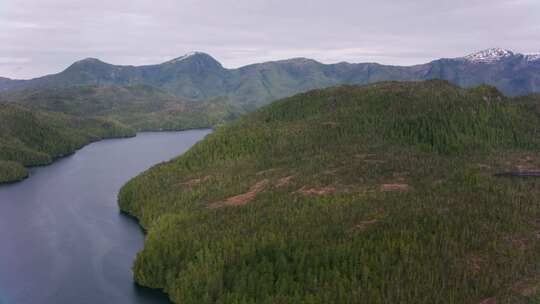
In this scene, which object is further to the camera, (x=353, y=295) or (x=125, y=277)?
(x=125, y=277)

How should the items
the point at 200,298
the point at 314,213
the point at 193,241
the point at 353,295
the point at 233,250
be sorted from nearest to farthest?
1. the point at 353,295
2. the point at 200,298
3. the point at 233,250
4. the point at 193,241
5. the point at 314,213

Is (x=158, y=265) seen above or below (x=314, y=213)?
below

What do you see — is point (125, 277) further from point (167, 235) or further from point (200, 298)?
point (200, 298)

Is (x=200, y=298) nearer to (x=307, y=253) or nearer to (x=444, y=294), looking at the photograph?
(x=307, y=253)

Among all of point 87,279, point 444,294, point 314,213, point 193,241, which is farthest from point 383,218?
point 87,279

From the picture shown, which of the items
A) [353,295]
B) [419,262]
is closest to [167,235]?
[353,295]

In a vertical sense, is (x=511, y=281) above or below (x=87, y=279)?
above

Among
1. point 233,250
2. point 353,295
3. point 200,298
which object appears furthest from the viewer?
point 233,250

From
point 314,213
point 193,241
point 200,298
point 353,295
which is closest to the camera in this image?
point 353,295

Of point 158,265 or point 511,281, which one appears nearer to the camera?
point 511,281
